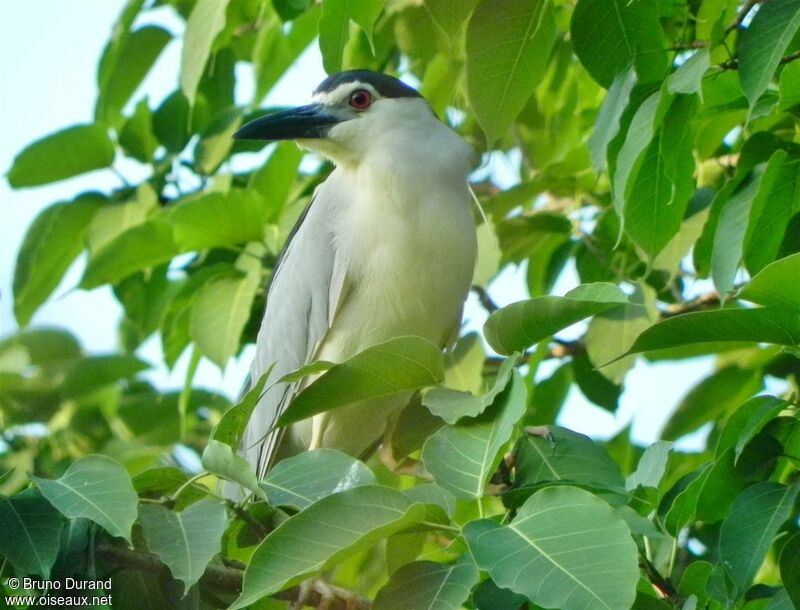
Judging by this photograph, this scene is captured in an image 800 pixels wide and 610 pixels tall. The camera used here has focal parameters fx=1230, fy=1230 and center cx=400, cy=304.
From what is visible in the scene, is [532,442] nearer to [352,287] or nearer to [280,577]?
[280,577]

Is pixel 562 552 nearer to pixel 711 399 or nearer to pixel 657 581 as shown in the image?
pixel 657 581

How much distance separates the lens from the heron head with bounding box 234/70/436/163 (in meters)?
3.60

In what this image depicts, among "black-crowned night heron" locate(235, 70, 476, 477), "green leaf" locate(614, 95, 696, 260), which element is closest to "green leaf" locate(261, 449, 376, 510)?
"green leaf" locate(614, 95, 696, 260)

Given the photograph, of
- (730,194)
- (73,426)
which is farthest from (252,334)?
(730,194)

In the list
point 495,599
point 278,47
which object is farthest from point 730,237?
point 278,47

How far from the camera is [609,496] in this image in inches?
81.2

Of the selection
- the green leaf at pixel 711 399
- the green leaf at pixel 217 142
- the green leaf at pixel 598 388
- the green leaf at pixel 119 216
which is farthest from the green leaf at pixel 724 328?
the green leaf at pixel 119 216

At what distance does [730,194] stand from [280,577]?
4.63 ft

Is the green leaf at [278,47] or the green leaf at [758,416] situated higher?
the green leaf at [278,47]

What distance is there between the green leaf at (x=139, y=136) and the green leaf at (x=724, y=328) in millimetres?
2354

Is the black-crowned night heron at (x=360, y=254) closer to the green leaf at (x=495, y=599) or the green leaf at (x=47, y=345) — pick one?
the green leaf at (x=495, y=599)

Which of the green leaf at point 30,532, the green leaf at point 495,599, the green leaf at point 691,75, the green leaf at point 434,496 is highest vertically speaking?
the green leaf at point 691,75

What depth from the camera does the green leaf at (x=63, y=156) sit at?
12.3 feet

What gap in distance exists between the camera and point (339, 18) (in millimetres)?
2463
